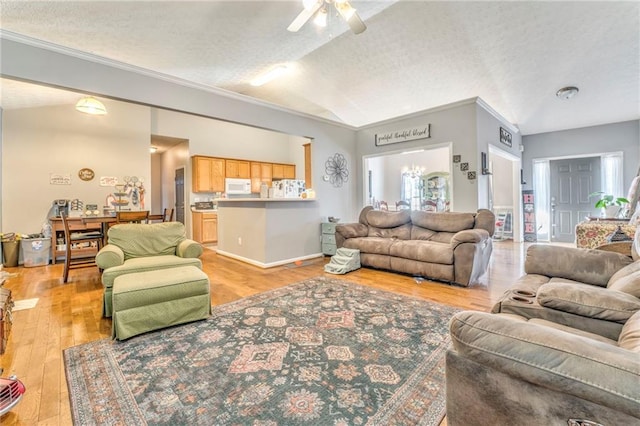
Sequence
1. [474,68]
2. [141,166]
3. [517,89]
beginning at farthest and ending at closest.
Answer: [141,166] → [517,89] → [474,68]

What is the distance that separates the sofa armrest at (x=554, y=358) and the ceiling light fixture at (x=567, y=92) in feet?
18.7

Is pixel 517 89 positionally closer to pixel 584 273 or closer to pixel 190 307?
pixel 584 273

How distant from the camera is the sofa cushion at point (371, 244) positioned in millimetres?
4027

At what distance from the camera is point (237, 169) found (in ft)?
24.8

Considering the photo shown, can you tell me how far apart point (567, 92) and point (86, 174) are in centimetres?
887

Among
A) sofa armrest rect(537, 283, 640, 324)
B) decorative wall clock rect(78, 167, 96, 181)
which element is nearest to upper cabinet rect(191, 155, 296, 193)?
decorative wall clock rect(78, 167, 96, 181)

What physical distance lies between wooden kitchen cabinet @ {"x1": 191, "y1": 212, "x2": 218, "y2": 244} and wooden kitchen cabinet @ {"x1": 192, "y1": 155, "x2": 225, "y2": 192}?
2.14ft

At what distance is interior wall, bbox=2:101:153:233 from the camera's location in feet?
15.0

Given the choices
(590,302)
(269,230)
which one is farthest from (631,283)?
(269,230)

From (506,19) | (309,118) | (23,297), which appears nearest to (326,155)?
(309,118)

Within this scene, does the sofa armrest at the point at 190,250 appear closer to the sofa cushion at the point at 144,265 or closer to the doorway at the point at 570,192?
the sofa cushion at the point at 144,265

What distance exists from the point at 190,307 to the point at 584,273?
3.04 m

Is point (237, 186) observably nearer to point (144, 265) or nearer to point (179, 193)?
point (179, 193)

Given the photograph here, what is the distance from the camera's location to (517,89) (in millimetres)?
4719
